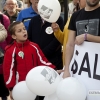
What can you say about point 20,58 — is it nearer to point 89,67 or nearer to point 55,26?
point 55,26

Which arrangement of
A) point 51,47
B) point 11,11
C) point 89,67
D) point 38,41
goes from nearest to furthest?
1. point 89,67
2. point 51,47
3. point 38,41
4. point 11,11

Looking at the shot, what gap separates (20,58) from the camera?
3510mm

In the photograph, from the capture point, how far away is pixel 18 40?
3570 millimetres

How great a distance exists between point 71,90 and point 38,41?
132cm

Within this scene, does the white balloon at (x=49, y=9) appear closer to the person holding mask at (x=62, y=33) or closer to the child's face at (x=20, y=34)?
the person holding mask at (x=62, y=33)

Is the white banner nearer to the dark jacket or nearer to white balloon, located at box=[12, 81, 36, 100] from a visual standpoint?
white balloon, located at box=[12, 81, 36, 100]

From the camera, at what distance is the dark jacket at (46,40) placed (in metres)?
3.73

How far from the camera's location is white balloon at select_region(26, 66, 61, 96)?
282 cm

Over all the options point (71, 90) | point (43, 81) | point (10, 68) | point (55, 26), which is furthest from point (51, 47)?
point (71, 90)

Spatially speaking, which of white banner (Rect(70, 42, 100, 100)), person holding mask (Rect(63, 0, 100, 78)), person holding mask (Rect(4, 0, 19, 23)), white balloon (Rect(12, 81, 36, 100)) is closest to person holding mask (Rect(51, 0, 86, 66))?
person holding mask (Rect(63, 0, 100, 78))

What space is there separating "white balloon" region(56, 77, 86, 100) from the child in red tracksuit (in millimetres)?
859

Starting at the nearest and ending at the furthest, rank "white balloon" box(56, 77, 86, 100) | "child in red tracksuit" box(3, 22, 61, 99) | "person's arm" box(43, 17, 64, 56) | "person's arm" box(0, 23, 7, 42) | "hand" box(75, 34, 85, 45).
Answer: "white balloon" box(56, 77, 86, 100), "hand" box(75, 34, 85, 45), "child in red tracksuit" box(3, 22, 61, 99), "person's arm" box(43, 17, 64, 56), "person's arm" box(0, 23, 7, 42)

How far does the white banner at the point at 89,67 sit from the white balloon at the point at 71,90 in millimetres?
87

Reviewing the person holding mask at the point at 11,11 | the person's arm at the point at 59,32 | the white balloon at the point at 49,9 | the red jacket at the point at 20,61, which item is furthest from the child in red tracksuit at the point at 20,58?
the person holding mask at the point at 11,11
